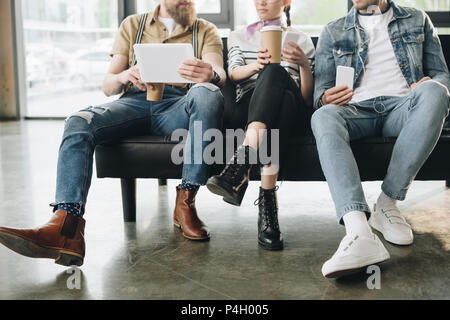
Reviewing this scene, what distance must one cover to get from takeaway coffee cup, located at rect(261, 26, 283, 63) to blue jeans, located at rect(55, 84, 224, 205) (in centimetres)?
26

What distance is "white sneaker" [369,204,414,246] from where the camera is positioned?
1869 millimetres

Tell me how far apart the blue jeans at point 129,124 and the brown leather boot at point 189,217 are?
0.09 m

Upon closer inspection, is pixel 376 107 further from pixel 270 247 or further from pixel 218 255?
pixel 218 255

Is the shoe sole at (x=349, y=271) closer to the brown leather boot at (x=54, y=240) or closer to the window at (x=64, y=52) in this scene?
the brown leather boot at (x=54, y=240)

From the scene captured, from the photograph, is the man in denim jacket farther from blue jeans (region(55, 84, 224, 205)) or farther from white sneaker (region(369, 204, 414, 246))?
blue jeans (region(55, 84, 224, 205))

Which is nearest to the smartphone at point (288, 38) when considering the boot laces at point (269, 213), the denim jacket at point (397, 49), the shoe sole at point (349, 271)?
the denim jacket at point (397, 49)

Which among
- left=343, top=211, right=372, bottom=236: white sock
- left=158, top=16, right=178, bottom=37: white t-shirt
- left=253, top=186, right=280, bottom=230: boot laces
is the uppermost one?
left=158, top=16, right=178, bottom=37: white t-shirt

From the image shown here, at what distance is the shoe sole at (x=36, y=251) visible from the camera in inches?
60.2

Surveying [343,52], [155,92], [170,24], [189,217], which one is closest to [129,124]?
[155,92]

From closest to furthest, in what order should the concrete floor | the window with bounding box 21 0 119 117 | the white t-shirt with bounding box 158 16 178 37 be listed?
1. the concrete floor
2. the white t-shirt with bounding box 158 16 178 37
3. the window with bounding box 21 0 119 117

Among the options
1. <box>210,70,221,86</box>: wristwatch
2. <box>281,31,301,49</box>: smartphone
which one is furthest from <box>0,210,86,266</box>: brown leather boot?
<box>281,31,301,49</box>: smartphone
